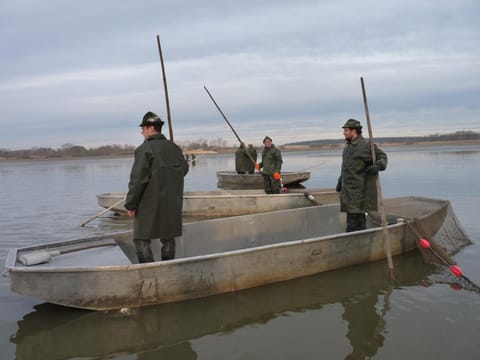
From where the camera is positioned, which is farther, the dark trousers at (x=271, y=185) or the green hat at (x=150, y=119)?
the dark trousers at (x=271, y=185)

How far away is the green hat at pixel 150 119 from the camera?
4.69 m

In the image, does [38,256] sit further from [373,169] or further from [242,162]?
[242,162]

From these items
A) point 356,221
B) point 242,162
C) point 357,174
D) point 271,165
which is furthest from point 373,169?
point 242,162

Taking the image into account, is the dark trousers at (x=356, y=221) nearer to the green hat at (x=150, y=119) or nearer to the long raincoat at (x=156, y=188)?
the long raincoat at (x=156, y=188)

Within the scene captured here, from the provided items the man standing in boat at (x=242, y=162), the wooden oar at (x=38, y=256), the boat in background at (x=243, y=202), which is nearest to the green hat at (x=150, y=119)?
the wooden oar at (x=38, y=256)

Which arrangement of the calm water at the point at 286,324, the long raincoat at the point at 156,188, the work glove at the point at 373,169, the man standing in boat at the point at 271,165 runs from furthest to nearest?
1. the man standing in boat at the point at 271,165
2. the work glove at the point at 373,169
3. the long raincoat at the point at 156,188
4. the calm water at the point at 286,324

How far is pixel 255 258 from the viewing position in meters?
5.11

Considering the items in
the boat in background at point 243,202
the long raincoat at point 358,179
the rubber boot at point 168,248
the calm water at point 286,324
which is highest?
the long raincoat at point 358,179

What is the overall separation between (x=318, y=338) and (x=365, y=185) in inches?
103

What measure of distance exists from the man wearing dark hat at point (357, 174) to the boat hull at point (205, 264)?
0.41 m

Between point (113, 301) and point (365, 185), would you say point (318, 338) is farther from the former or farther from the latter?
point (365, 185)

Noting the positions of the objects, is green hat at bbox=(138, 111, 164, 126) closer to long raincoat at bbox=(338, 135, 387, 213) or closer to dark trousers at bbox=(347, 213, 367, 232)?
long raincoat at bbox=(338, 135, 387, 213)

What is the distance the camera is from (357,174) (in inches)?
235

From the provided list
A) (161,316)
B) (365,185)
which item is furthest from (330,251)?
(161,316)
